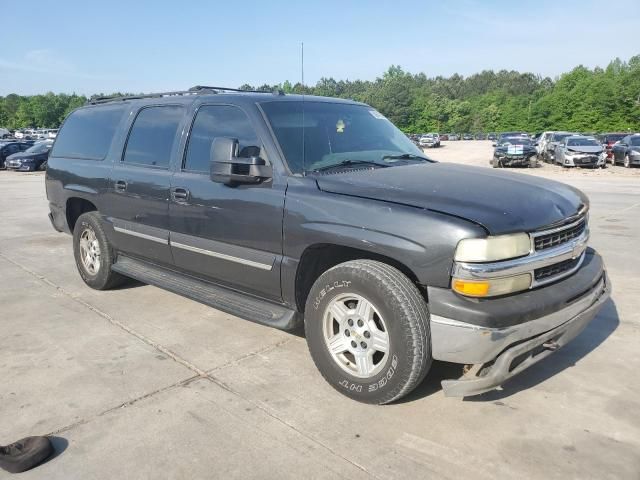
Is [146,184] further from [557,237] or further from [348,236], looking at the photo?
[557,237]

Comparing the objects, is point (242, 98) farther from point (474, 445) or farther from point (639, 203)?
point (639, 203)

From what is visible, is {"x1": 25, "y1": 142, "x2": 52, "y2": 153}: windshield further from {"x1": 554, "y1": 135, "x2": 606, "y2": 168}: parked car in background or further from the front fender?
the front fender

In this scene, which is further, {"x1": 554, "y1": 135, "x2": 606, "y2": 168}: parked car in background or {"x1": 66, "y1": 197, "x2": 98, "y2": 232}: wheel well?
{"x1": 554, "y1": 135, "x2": 606, "y2": 168}: parked car in background

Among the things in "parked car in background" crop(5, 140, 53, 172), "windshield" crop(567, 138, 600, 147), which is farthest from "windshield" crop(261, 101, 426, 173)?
"parked car in background" crop(5, 140, 53, 172)

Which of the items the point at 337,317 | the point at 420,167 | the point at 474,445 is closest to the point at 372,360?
the point at 337,317

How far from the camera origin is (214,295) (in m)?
4.14

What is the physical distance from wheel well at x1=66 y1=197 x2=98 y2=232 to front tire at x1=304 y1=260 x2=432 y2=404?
353 centimetres

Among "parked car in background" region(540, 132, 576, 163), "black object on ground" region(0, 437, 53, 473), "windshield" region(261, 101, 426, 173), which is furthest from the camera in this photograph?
"parked car in background" region(540, 132, 576, 163)

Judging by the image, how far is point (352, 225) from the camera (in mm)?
3141

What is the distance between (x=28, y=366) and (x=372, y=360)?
2.46 meters

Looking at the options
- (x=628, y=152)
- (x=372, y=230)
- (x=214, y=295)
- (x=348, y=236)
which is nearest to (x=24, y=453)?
(x=214, y=295)

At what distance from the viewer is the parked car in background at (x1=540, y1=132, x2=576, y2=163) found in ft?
→ 86.8

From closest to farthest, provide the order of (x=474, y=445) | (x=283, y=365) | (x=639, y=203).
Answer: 1. (x=474, y=445)
2. (x=283, y=365)
3. (x=639, y=203)

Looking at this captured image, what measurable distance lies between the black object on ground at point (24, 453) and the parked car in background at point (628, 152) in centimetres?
2557
